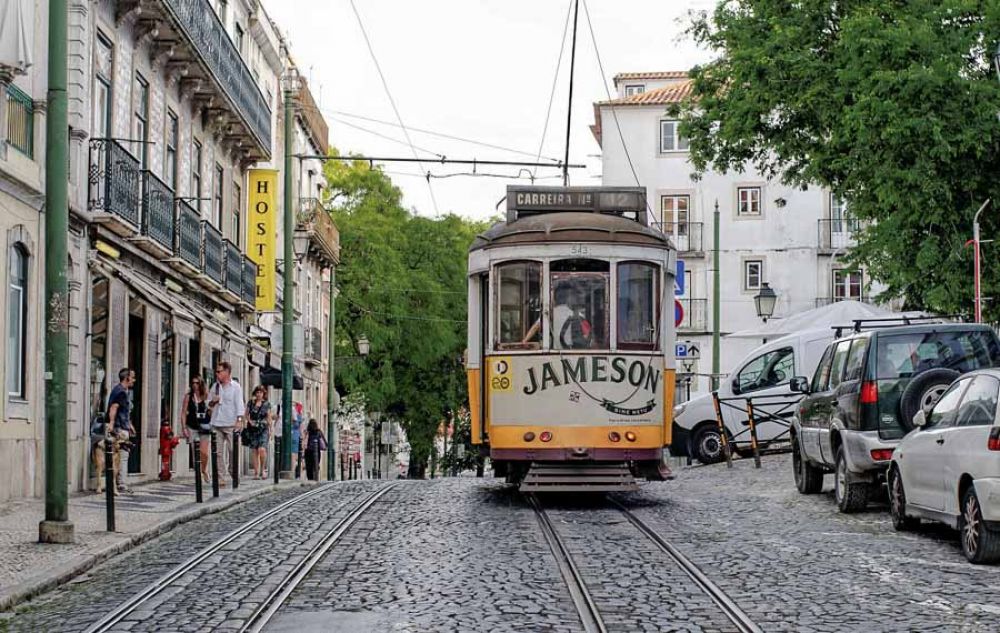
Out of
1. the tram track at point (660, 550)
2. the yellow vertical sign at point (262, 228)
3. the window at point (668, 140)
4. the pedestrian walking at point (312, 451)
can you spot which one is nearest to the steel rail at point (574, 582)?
the tram track at point (660, 550)

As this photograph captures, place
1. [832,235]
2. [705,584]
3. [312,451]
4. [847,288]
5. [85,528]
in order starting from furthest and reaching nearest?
1. [832,235]
2. [847,288]
3. [312,451]
4. [85,528]
5. [705,584]

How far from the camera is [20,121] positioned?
68.2 feet

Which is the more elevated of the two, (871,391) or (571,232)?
(571,232)

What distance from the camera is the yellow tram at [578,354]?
17781mm

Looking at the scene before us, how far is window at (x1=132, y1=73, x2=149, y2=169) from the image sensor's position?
2728cm

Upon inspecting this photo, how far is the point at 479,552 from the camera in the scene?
13242 millimetres

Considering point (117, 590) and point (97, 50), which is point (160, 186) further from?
point (117, 590)

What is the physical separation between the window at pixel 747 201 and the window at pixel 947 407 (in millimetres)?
46750

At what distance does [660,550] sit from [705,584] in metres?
2.32

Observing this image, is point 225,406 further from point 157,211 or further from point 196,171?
point 196,171

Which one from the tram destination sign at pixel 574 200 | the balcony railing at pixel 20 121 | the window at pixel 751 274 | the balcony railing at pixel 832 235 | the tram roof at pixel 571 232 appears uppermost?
the balcony railing at pixel 832 235

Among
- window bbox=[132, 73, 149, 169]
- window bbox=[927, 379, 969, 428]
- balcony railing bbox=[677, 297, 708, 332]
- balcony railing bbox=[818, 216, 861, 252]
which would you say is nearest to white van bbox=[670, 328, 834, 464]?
window bbox=[132, 73, 149, 169]

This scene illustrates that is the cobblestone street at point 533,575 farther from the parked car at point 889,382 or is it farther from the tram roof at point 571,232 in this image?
the tram roof at point 571,232

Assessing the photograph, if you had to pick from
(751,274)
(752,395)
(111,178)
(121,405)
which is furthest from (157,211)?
(751,274)
